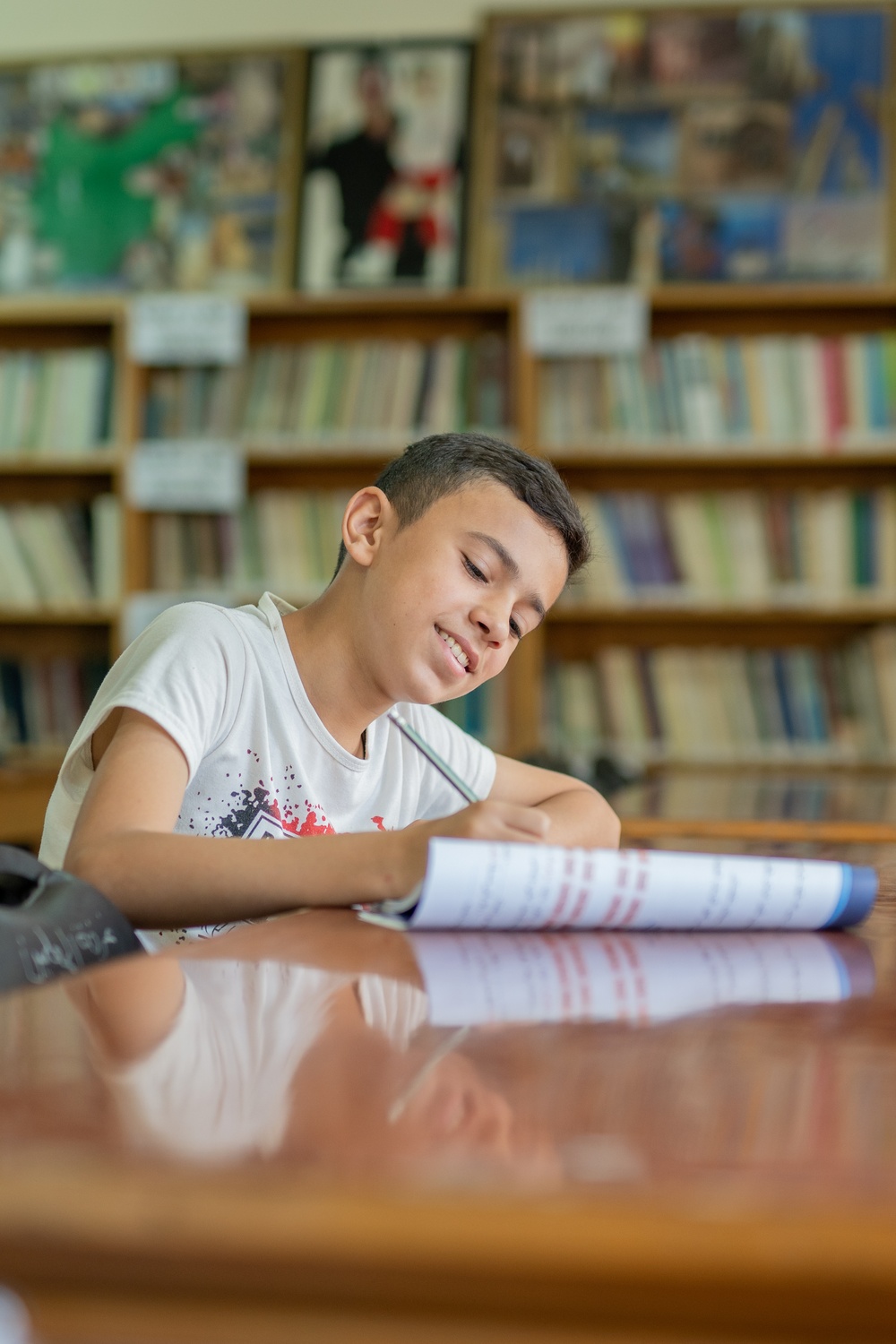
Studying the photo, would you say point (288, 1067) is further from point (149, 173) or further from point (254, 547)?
point (149, 173)

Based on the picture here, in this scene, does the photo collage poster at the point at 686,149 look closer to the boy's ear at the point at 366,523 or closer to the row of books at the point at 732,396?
the row of books at the point at 732,396

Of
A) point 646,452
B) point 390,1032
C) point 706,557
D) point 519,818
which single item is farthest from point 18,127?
point 390,1032

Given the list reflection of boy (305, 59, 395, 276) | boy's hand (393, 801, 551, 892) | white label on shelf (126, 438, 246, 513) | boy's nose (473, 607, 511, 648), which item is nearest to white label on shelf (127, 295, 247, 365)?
white label on shelf (126, 438, 246, 513)

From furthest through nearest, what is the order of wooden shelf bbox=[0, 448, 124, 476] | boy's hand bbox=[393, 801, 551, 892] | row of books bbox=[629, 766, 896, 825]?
wooden shelf bbox=[0, 448, 124, 476] < row of books bbox=[629, 766, 896, 825] < boy's hand bbox=[393, 801, 551, 892]

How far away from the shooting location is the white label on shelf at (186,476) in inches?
134

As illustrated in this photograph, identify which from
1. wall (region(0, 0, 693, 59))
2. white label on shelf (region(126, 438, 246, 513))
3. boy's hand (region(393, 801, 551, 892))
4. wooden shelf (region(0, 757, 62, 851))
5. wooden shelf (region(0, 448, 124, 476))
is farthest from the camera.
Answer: wall (region(0, 0, 693, 59))

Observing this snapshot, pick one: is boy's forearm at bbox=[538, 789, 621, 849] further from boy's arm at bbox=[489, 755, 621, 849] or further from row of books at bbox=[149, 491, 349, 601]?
row of books at bbox=[149, 491, 349, 601]

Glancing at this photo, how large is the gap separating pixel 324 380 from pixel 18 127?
119 cm

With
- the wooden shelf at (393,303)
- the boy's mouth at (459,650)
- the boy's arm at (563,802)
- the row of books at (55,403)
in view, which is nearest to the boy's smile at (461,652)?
the boy's mouth at (459,650)

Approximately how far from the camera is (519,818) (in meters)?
0.81

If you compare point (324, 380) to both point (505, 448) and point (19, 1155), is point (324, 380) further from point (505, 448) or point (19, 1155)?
point (19, 1155)

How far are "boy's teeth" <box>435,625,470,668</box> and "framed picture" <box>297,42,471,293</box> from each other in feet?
8.34

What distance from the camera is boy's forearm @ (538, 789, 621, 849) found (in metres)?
1.13

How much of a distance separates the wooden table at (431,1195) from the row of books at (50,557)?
128 inches
